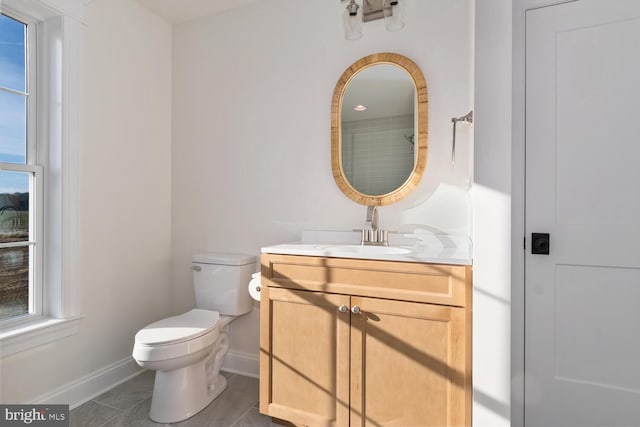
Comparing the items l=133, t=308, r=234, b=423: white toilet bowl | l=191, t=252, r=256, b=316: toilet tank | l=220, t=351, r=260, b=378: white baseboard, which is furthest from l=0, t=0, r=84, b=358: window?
l=220, t=351, r=260, b=378: white baseboard

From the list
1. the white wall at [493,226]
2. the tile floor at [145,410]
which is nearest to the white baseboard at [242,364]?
the tile floor at [145,410]

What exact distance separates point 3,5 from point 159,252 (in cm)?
162

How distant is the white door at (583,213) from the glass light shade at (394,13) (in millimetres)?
533

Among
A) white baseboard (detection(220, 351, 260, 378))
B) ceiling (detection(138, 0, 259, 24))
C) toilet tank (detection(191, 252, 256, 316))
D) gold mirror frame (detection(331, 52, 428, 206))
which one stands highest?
ceiling (detection(138, 0, 259, 24))

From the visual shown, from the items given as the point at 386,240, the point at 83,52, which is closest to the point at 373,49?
the point at 386,240

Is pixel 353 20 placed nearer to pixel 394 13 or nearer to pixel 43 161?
pixel 394 13

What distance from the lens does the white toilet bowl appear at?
1723 mm

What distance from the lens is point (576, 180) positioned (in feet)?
4.59

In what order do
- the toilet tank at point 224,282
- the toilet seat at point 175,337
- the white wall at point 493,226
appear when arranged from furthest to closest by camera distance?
the toilet tank at point 224,282
the toilet seat at point 175,337
the white wall at point 493,226

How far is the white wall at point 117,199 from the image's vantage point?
1.96 metres

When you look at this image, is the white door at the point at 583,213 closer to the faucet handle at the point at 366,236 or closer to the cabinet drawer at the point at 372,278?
the cabinet drawer at the point at 372,278

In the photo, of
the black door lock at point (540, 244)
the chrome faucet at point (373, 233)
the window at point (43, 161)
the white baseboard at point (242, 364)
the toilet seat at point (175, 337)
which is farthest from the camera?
the white baseboard at point (242, 364)

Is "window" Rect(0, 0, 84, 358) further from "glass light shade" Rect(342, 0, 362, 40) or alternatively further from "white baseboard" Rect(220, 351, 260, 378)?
"glass light shade" Rect(342, 0, 362, 40)

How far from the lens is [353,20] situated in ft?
5.06
